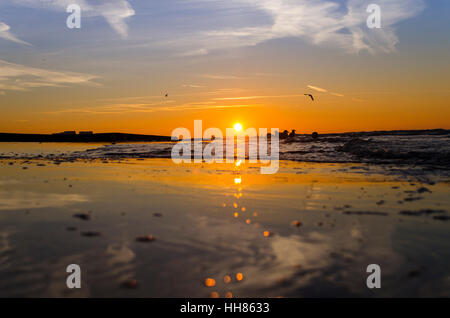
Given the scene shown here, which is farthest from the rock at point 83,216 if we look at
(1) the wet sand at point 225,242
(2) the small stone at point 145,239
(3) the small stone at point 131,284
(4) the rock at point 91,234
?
(3) the small stone at point 131,284

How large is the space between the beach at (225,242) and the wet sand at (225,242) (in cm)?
2

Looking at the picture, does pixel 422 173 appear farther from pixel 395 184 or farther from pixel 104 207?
pixel 104 207

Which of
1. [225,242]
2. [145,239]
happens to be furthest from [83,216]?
[225,242]

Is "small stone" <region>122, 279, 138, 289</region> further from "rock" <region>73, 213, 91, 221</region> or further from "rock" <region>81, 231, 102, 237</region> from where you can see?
"rock" <region>73, 213, 91, 221</region>

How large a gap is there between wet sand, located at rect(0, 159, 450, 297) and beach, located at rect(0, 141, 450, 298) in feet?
0.05

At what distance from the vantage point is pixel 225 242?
4.65 m

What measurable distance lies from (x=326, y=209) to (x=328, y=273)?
124 inches

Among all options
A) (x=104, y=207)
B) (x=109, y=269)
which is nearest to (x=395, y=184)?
(x=104, y=207)

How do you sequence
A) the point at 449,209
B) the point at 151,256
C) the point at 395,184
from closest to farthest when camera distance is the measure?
1. the point at 151,256
2. the point at 449,209
3. the point at 395,184

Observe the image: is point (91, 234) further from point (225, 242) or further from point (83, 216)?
point (225, 242)

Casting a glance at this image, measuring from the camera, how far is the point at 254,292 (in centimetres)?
331

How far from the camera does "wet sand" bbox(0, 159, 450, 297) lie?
340cm

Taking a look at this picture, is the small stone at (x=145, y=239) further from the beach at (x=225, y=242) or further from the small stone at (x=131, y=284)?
the small stone at (x=131, y=284)

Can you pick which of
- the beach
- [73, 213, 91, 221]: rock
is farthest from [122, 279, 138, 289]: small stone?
[73, 213, 91, 221]: rock
